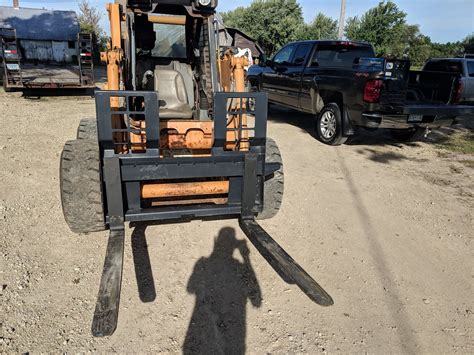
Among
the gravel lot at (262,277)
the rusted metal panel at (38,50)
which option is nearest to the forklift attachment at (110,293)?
the gravel lot at (262,277)

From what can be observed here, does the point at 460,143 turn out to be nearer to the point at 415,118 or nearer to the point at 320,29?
the point at 415,118

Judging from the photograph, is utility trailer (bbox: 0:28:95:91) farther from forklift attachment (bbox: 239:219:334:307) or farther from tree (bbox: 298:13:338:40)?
tree (bbox: 298:13:338:40)

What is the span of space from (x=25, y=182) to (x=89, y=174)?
2.24 meters

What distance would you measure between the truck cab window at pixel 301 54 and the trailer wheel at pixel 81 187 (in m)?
6.25

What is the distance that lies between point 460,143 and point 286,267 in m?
7.37

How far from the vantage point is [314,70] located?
7.92 metres

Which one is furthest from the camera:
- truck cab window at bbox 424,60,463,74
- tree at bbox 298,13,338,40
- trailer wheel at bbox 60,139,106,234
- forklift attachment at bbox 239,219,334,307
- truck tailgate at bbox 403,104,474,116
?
tree at bbox 298,13,338,40

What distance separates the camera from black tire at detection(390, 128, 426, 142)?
795 centimetres

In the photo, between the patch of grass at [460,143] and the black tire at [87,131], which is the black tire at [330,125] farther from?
the black tire at [87,131]

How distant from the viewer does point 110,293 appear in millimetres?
2457

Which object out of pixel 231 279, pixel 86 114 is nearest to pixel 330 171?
pixel 231 279

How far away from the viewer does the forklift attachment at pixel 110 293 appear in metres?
2.18

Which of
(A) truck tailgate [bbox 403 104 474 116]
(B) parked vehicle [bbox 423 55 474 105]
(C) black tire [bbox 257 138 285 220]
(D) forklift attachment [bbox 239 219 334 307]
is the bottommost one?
(D) forklift attachment [bbox 239 219 334 307]

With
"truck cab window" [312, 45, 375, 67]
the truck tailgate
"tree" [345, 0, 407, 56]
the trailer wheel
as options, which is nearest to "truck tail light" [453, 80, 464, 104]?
the truck tailgate
